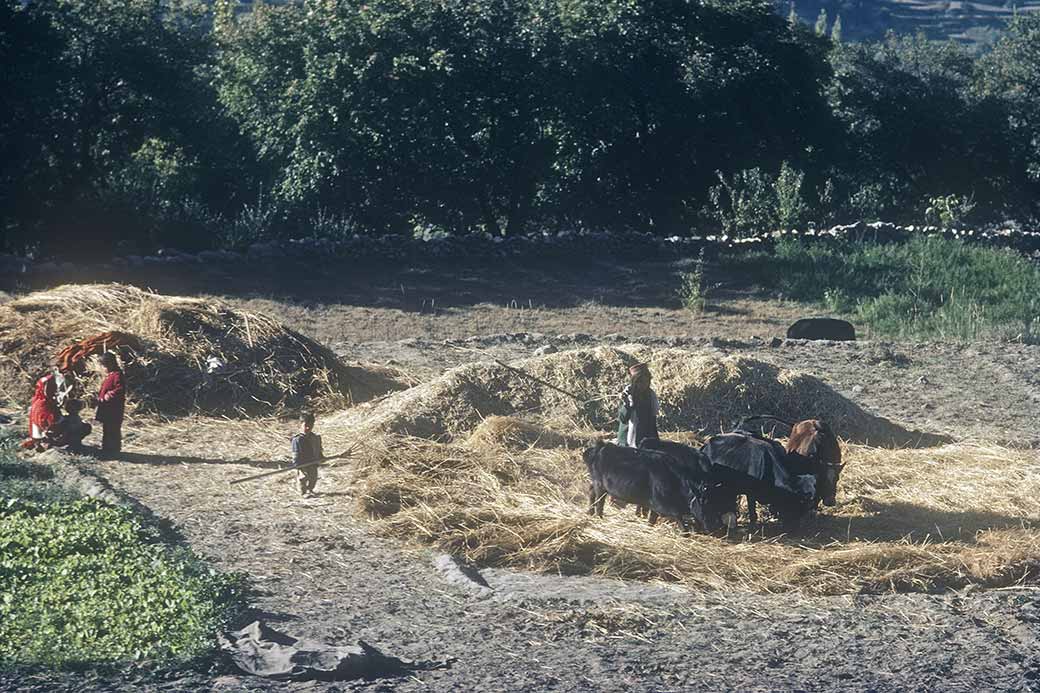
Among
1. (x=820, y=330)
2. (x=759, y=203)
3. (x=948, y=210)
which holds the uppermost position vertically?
(x=948, y=210)

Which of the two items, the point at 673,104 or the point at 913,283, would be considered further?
the point at 673,104

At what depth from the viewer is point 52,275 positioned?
2159cm

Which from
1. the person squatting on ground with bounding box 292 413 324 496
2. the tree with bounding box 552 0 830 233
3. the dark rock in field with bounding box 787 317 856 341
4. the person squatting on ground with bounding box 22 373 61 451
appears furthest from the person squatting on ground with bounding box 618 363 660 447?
the tree with bounding box 552 0 830 233

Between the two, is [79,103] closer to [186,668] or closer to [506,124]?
[506,124]

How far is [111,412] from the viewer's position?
41.6 ft

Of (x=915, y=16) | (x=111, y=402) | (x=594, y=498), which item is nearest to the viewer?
(x=594, y=498)

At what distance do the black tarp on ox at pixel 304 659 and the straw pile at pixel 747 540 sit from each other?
2.22 m

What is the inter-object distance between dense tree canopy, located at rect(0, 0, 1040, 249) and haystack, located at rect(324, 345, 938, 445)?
11657mm

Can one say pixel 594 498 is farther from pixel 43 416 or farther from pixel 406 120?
pixel 406 120

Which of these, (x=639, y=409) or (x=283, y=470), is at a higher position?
(x=639, y=409)

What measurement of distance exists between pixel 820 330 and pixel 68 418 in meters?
10.9

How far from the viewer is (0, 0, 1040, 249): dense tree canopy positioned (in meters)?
25.1

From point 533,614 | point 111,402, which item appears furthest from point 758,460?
point 111,402

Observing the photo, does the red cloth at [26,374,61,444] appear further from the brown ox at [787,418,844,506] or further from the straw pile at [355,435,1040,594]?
the brown ox at [787,418,844,506]
